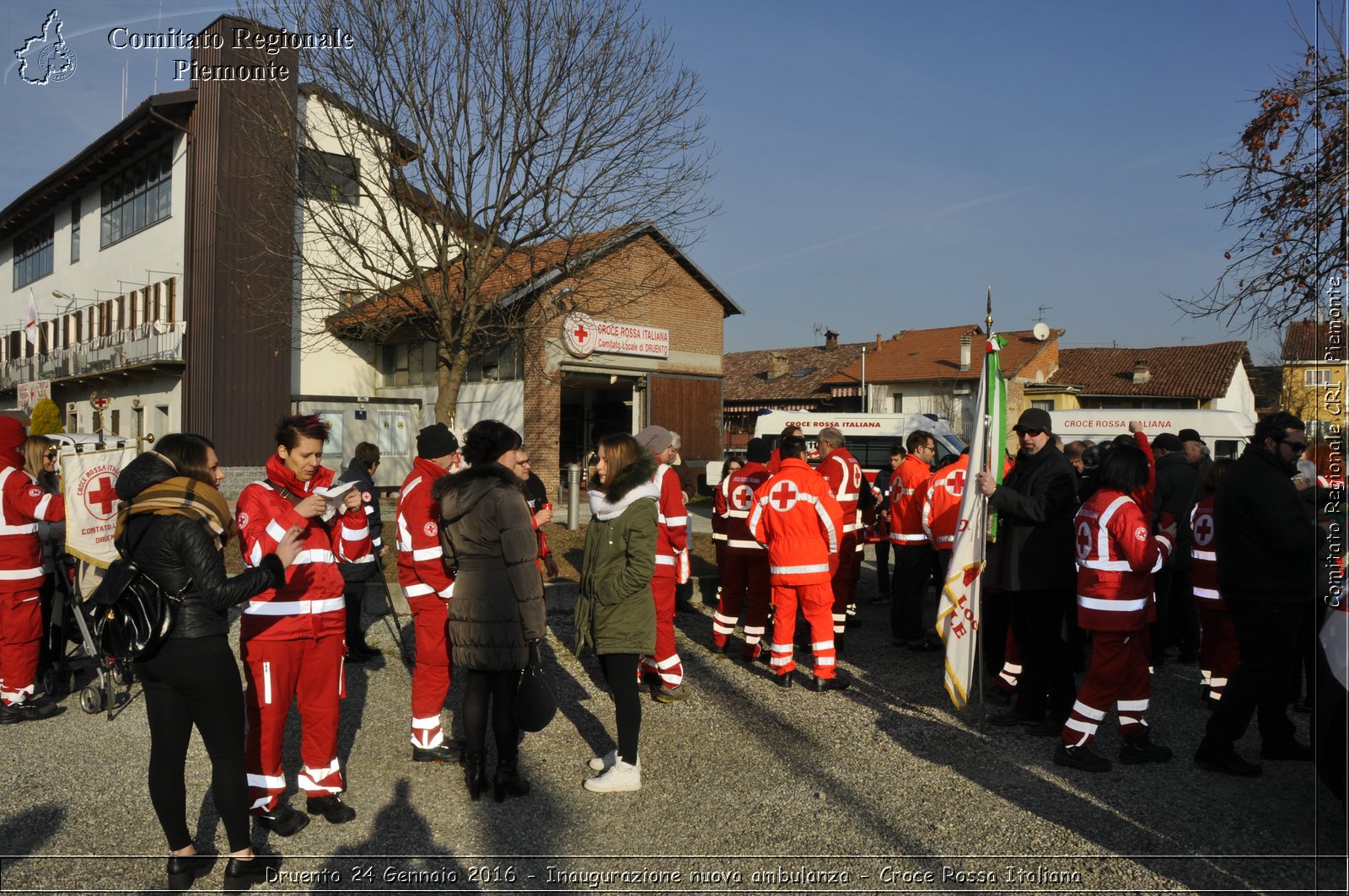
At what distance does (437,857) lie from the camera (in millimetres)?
4031

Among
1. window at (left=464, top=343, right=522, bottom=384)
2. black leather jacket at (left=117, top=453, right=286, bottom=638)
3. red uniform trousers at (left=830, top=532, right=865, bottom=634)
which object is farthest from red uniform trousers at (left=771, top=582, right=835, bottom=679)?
window at (left=464, top=343, right=522, bottom=384)

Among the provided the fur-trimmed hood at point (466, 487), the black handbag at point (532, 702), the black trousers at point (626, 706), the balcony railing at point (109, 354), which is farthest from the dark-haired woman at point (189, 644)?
the balcony railing at point (109, 354)

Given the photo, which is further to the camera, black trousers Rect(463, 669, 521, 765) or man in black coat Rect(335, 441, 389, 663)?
man in black coat Rect(335, 441, 389, 663)

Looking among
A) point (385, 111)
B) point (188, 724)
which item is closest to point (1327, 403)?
point (188, 724)

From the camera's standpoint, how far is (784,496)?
673 cm

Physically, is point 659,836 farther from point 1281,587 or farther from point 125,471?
point 1281,587

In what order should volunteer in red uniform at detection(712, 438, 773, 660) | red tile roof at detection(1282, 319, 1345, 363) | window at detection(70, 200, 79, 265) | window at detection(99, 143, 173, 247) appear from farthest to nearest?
window at detection(70, 200, 79, 265) < window at detection(99, 143, 173, 247) < volunteer in red uniform at detection(712, 438, 773, 660) < red tile roof at detection(1282, 319, 1345, 363)

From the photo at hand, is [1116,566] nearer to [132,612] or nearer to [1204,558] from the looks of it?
[1204,558]

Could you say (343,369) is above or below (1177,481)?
above

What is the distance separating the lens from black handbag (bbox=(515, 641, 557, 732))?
4.63m

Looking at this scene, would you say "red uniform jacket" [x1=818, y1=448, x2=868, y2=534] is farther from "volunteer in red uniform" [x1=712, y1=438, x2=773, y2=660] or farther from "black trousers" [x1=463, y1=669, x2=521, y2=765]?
"black trousers" [x1=463, y1=669, x2=521, y2=765]

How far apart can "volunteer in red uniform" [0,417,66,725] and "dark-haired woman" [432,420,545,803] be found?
3334 mm

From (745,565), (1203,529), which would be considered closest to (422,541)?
(745,565)

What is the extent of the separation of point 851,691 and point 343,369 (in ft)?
72.2
